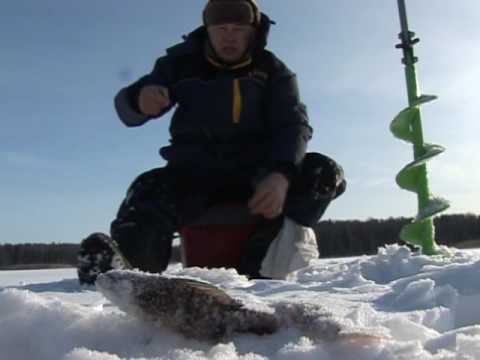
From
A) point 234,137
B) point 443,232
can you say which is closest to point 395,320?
point 234,137

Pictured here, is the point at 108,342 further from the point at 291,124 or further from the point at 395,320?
the point at 291,124

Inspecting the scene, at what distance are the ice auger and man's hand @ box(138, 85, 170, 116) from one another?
156cm

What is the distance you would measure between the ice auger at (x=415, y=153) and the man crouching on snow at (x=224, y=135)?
734mm

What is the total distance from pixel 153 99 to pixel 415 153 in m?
1.67

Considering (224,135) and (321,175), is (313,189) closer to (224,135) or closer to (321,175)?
(321,175)

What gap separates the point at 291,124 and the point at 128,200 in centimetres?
88

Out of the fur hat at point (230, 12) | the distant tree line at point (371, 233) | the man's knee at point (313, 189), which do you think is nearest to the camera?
the man's knee at point (313, 189)

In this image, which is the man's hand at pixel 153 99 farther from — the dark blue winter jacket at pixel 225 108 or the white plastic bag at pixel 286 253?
the white plastic bag at pixel 286 253

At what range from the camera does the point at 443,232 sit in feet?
94.0

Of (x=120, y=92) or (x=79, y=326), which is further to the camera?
(x=120, y=92)

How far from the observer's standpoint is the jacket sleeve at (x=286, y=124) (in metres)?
2.77

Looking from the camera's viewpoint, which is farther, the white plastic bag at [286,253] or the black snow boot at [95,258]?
the white plastic bag at [286,253]

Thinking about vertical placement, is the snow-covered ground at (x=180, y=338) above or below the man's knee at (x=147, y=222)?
below

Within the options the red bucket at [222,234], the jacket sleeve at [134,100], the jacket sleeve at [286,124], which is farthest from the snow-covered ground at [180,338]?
the jacket sleeve at [134,100]
